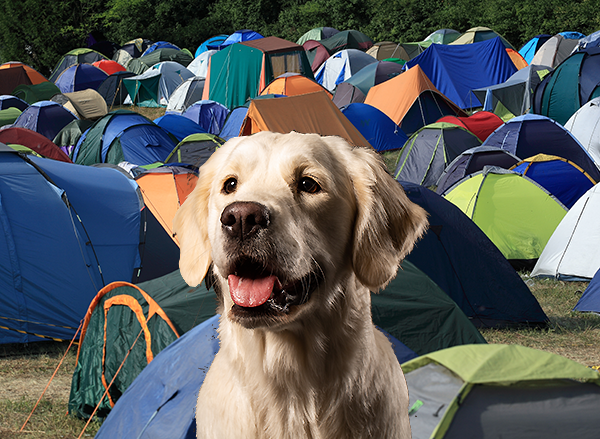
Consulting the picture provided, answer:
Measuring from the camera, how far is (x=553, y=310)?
22.6ft

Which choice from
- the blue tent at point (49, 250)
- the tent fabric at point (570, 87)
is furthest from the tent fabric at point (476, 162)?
the blue tent at point (49, 250)

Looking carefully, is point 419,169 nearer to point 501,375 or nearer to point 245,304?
point 501,375

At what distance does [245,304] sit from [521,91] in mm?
18322

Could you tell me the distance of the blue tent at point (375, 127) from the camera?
15039 millimetres

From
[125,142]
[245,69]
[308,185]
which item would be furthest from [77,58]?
[308,185]

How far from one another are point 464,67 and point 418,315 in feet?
61.3

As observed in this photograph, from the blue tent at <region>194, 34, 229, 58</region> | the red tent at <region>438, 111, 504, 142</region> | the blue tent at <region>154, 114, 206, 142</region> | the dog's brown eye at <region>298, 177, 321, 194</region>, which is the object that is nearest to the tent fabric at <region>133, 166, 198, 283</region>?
the dog's brown eye at <region>298, 177, 321, 194</region>

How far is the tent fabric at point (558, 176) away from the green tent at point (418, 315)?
5977mm

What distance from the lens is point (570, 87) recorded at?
51.0 ft

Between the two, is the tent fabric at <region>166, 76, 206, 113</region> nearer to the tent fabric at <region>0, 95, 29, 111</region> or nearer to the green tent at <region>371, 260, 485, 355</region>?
the tent fabric at <region>0, 95, 29, 111</region>

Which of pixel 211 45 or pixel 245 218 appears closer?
pixel 245 218

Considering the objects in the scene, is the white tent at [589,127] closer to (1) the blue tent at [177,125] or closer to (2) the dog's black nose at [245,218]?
(1) the blue tent at [177,125]

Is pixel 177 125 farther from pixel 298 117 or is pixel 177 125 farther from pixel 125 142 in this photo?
pixel 298 117

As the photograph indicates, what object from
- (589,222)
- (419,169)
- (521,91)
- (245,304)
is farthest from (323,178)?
(521,91)
